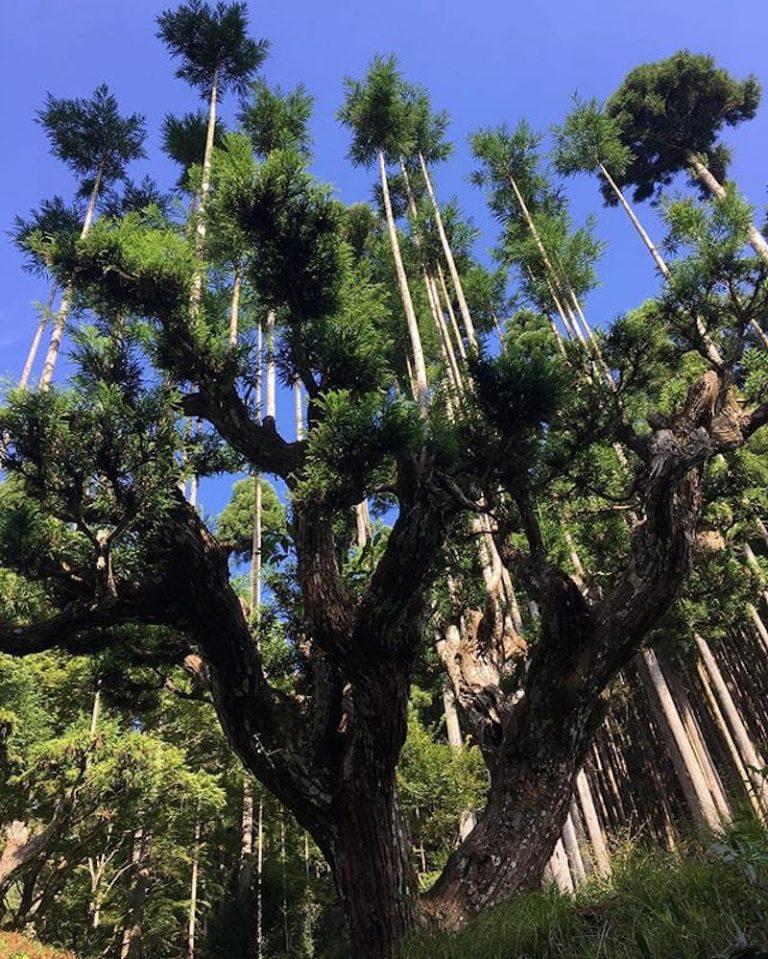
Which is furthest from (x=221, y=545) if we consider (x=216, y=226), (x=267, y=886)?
(x=267, y=886)

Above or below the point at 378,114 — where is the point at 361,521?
below

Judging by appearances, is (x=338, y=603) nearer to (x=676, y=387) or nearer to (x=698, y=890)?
(x=698, y=890)

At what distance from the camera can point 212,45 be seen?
30.2 ft

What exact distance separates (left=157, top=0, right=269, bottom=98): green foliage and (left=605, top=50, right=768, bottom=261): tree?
1132cm

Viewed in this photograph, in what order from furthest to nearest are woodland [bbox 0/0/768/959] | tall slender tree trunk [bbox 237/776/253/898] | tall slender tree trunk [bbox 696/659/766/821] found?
tall slender tree trunk [bbox 237/776/253/898] → tall slender tree trunk [bbox 696/659/766/821] → woodland [bbox 0/0/768/959]

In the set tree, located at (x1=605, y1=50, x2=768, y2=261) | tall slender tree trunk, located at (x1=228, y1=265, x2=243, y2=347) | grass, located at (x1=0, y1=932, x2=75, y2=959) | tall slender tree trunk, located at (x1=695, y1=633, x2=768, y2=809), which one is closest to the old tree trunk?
tall slender tree trunk, located at (x1=228, y1=265, x2=243, y2=347)

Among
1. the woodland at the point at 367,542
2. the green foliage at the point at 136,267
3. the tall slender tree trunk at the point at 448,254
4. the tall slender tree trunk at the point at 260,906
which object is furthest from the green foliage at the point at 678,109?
the tall slender tree trunk at the point at 260,906

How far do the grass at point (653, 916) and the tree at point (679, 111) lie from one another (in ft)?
58.9

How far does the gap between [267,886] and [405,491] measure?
13.6m

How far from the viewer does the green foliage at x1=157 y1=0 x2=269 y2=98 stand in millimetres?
9055

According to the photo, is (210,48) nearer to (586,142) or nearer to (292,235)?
(292,235)

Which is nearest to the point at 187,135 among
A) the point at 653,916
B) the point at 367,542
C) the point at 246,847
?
the point at 367,542

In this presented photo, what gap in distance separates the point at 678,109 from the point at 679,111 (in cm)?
6

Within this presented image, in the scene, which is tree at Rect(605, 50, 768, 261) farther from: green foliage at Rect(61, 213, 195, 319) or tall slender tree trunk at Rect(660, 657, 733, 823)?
green foliage at Rect(61, 213, 195, 319)
